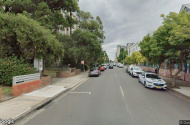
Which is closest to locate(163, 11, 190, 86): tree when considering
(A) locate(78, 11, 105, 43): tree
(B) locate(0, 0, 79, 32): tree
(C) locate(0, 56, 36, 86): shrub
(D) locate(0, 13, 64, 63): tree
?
(D) locate(0, 13, 64, 63): tree

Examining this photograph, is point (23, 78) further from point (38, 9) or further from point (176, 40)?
point (176, 40)

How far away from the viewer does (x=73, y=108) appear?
5246 mm

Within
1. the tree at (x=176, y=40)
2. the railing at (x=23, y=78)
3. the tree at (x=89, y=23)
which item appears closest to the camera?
the railing at (x=23, y=78)

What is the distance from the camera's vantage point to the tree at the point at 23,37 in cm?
808

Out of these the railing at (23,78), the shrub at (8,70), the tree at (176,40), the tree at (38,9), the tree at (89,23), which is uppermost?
the tree at (89,23)

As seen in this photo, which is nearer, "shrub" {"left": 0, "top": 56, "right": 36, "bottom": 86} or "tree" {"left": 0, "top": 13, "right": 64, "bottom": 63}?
"shrub" {"left": 0, "top": 56, "right": 36, "bottom": 86}

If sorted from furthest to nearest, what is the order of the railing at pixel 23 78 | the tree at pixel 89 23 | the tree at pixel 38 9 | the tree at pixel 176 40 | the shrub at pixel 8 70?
the tree at pixel 89 23, the tree at pixel 38 9, the tree at pixel 176 40, the shrub at pixel 8 70, the railing at pixel 23 78

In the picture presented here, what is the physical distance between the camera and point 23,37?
8.05m

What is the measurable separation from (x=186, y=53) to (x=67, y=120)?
446 inches

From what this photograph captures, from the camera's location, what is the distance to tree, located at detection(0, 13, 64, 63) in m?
8.08

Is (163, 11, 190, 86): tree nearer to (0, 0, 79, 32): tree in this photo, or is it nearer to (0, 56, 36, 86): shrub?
(0, 0, 79, 32): tree

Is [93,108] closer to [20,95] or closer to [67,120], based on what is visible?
[67,120]

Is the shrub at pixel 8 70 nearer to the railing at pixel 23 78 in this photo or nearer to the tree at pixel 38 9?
the railing at pixel 23 78

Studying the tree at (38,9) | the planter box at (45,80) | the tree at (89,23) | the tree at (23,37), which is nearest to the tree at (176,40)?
the tree at (23,37)
